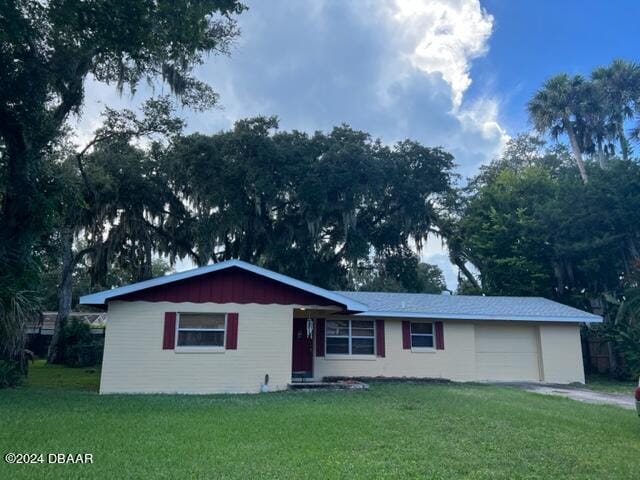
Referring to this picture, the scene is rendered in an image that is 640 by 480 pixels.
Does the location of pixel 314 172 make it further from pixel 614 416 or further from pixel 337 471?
pixel 337 471

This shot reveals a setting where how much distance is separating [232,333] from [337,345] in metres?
4.33

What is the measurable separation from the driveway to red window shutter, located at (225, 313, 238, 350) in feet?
27.7

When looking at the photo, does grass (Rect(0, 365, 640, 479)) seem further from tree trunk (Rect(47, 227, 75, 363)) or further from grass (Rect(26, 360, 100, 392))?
tree trunk (Rect(47, 227, 75, 363))

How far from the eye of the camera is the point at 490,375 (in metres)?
15.2

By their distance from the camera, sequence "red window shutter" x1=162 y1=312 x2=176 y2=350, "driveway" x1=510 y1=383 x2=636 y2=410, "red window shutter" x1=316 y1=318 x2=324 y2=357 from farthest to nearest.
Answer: "red window shutter" x1=316 y1=318 x2=324 y2=357, "red window shutter" x1=162 y1=312 x2=176 y2=350, "driveway" x1=510 y1=383 x2=636 y2=410

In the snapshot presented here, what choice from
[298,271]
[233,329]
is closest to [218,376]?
[233,329]

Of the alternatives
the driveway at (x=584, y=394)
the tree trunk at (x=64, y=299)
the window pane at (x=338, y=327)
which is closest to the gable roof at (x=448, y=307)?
the window pane at (x=338, y=327)

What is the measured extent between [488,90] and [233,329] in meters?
14.0

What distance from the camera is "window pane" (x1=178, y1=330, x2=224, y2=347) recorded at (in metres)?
11.4

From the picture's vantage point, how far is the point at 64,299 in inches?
818

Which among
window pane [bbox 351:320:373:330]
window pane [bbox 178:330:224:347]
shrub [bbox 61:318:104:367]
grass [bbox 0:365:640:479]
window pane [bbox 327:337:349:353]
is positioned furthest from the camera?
shrub [bbox 61:318:104:367]

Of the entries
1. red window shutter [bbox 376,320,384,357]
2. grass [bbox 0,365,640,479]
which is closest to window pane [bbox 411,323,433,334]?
red window shutter [bbox 376,320,384,357]

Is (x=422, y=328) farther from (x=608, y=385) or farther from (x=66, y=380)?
(x=66, y=380)

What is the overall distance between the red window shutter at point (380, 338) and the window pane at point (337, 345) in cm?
102
